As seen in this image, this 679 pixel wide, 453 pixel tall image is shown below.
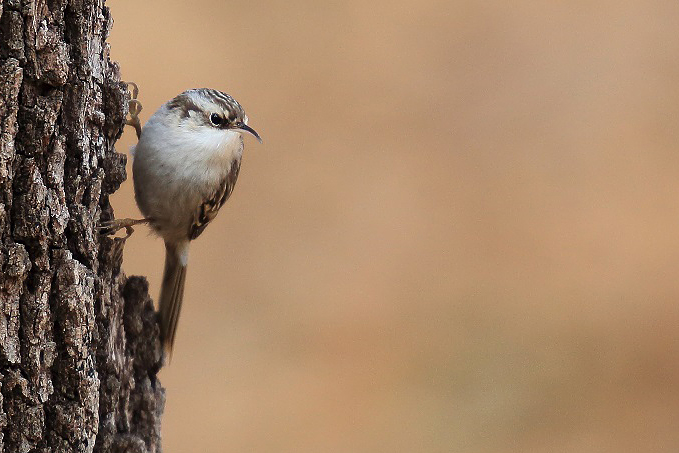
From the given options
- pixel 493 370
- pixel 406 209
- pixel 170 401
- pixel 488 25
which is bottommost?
pixel 170 401

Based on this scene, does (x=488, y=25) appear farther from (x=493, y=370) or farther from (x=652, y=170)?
(x=493, y=370)

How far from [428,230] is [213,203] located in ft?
12.4

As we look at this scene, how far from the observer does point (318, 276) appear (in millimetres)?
6883

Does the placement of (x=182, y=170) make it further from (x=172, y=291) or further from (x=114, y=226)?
(x=114, y=226)

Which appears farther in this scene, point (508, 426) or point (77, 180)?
point (508, 426)

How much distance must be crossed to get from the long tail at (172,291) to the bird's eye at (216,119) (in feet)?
1.64

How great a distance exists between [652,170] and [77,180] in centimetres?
610

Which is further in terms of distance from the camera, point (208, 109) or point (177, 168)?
point (208, 109)

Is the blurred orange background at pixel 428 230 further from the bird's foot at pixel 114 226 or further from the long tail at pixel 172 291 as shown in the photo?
the bird's foot at pixel 114 226

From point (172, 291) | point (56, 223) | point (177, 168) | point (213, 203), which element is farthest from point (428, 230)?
point (56, 223)

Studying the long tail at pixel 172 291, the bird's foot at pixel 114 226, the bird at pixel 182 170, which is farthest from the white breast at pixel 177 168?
the bird's foot at pixel 114 226

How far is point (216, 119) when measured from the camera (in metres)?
3.64

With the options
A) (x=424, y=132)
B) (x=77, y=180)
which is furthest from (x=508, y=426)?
(x=77, y=180)

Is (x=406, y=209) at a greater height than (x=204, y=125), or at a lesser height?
lesser
